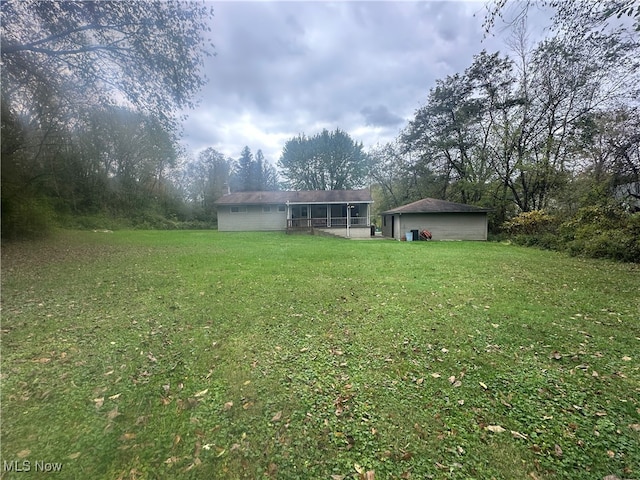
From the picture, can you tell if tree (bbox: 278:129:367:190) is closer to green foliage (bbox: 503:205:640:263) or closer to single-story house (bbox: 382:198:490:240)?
single-story house (bbox: 382:198:490:240)

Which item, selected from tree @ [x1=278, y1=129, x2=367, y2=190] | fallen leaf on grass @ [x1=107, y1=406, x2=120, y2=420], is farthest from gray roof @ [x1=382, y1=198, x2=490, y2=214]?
tree @ [x1=278, y1=129, x2=367, y2=190]

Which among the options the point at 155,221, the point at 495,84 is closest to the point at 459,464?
the point at 495,84

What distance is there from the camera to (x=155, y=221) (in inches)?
1167

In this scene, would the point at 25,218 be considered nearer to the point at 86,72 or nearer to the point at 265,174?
the point at 86,72

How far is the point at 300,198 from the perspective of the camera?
25203 mm

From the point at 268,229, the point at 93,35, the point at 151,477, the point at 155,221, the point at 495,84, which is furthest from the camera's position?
the point at 155,221


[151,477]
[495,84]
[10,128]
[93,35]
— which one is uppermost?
[495,84]

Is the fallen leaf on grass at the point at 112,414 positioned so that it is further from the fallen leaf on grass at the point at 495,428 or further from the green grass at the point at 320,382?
the fallen leaf on grass at the point at 495,428

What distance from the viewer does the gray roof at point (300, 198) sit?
2445cm

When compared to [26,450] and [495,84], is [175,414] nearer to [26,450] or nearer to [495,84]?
[26,450]

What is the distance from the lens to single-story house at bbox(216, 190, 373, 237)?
2462 cm

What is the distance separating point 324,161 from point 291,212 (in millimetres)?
18201

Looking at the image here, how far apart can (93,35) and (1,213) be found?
24.6ft

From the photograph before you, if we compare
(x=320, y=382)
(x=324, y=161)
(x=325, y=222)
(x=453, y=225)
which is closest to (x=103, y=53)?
(x=320, y=382)
